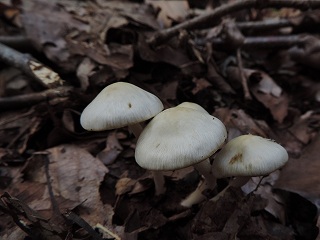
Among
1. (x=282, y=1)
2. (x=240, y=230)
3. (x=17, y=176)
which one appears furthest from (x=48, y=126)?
(x=282, y=1)

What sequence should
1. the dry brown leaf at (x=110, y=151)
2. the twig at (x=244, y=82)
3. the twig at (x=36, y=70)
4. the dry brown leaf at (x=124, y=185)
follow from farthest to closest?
the twig at (x=244, y=82) < the twig at (x=36, y=70) < the dry brown leaf at (x=110, y=151) < the dry brown leaf at (x=124, y=185)

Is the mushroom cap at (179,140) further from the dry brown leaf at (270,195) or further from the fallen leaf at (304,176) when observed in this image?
the fallen leaf at (304,176)

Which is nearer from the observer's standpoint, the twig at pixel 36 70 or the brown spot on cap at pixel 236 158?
the brown spot on cap at pixel 236 158

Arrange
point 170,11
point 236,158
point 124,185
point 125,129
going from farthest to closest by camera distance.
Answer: point 170,11, point 125,129, point 124,185, point 236,158

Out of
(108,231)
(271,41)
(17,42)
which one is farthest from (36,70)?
(271,41)

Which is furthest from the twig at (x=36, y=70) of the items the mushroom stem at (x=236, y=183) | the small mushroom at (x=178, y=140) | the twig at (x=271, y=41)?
the twig at (x=271, y=41)

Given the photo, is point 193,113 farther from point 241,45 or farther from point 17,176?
point 241,45

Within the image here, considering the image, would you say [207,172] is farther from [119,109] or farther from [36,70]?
[36,70]

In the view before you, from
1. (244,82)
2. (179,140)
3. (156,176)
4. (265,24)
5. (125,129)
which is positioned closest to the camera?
(179,140)
